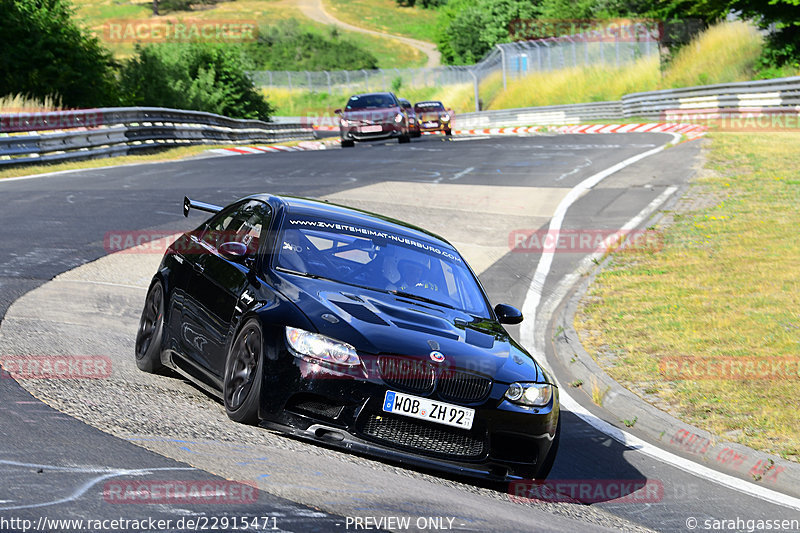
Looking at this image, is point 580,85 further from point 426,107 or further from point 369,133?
point 369,133

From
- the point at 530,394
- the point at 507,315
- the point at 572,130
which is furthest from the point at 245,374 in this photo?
the point at 572,130

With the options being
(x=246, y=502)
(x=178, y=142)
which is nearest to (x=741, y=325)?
(x=246, y=502)

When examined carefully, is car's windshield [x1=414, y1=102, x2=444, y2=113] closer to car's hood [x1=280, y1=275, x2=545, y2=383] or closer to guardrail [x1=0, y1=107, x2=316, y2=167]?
guardrail [x1=0, y1=107, x2=316, y2=167]

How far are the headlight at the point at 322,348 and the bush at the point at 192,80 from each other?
103 ft

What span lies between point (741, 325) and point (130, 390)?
6.57m

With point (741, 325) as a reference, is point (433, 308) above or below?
above

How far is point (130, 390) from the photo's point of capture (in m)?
6.92

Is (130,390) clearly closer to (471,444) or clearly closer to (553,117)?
(471,444)

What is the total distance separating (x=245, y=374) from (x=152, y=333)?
1.81m

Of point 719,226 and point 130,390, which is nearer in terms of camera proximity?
point 130,390

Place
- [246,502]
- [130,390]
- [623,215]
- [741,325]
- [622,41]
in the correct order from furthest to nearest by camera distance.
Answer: [622,41] → [623,215] → [741,325] → [130,390] → [246,502]

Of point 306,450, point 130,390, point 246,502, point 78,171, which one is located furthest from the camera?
point 78,171

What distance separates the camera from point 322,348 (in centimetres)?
593

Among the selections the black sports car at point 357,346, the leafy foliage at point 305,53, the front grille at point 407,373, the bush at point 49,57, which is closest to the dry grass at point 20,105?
the bush at point 49,57
